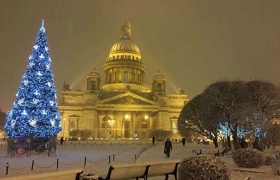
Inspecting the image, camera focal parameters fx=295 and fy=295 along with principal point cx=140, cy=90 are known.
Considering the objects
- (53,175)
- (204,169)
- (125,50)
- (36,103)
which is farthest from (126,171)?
(125,50)

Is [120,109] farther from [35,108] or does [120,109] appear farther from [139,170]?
[139,170]

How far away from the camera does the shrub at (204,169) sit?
1021cm

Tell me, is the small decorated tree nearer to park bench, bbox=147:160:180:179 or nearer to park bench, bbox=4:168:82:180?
park bench, bbox=147:160:180:179

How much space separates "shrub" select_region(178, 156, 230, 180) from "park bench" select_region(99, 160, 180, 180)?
3.64ft

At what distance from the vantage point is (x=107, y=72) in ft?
332

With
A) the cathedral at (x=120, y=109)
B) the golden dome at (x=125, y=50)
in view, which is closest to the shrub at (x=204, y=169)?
the cathedral at (x=120, y=109)

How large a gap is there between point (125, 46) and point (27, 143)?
81792mm

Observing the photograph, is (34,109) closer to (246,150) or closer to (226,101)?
(246,150)

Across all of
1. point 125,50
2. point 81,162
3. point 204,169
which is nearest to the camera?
point 204,169

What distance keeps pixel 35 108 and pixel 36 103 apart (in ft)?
1.55

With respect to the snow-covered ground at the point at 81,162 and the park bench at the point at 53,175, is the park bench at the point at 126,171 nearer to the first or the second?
the park bench at the point at 53,175

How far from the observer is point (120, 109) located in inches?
3157

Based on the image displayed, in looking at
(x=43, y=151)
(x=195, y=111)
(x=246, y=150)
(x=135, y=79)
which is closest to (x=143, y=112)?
(x=135, y=79)

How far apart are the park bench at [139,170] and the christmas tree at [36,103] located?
56.5 ft
